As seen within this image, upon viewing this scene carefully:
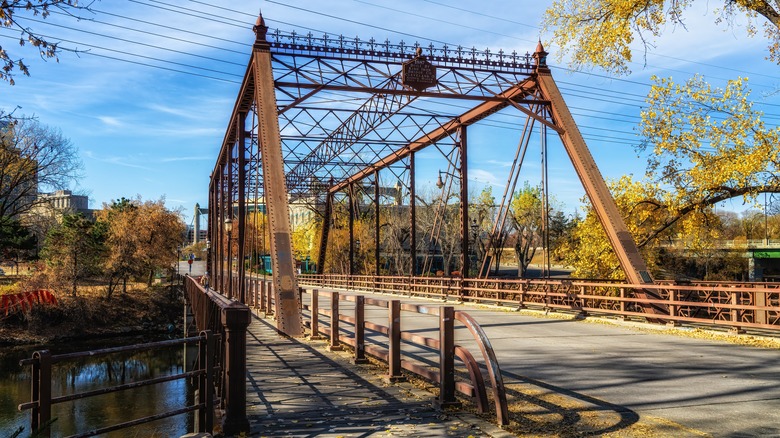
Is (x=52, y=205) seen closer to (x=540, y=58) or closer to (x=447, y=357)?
(x=540, y=58)

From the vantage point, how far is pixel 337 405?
708cm

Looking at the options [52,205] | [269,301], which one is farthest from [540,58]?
[52,205]

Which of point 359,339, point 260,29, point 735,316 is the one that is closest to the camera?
point 359,339

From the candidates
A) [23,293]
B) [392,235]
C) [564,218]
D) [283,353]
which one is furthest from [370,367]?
[564,218]

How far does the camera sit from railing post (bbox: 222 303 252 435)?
5852 millimetres

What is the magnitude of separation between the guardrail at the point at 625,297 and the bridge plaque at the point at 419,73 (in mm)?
7539

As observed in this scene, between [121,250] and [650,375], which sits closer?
[650,375]

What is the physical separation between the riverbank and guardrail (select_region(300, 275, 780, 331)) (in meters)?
20.7

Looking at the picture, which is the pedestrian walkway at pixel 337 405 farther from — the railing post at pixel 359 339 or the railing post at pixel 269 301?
the railing post at pixel 269 301

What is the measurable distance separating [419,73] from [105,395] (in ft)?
55.4

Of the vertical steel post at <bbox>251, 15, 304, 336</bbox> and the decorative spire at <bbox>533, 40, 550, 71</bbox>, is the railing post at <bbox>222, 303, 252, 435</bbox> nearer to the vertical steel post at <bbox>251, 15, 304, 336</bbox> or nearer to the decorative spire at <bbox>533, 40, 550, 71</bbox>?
the vertical steel post at <bbox>251, 15, 304, 336</bbox>

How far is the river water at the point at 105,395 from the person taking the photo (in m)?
17.6

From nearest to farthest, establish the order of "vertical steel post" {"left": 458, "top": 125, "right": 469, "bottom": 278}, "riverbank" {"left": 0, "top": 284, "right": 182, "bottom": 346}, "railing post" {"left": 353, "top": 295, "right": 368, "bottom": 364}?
"railing post" {"left": 353, "top": 295, "right": 368, "bottom": 364}, "vertical steel post" {"left": 458, "top": 125, "right": 469, "bottom": 278}, "riverbank" {"left": 0, "top": 284, "right": 182, "bottom": 346}

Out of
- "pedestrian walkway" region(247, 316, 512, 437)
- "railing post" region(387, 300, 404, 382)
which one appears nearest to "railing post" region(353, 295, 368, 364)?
"pedestrian walkway" region(247, 316, 512, 437)
